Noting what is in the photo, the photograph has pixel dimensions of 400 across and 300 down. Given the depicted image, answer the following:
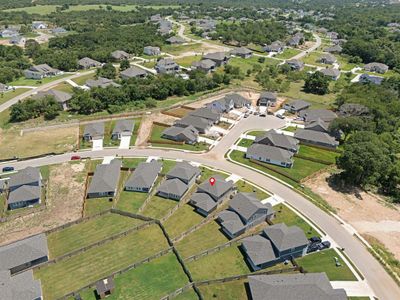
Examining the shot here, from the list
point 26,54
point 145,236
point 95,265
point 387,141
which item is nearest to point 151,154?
point 145,236

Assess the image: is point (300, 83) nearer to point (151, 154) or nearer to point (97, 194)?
point (151, 154)

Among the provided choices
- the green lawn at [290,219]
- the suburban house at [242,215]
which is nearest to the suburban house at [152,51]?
the suburban house at [242,215]

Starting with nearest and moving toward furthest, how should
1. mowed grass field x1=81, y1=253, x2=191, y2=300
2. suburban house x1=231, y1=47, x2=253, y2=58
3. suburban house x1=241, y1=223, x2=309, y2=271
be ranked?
1. mowed grass field x1=81, y1=253, x2=191, y2=300
2. suburban house x1=241, y1=223, x2=309, y2=271
3. suburban house x1=231, y1=47, x2=253, y2=58

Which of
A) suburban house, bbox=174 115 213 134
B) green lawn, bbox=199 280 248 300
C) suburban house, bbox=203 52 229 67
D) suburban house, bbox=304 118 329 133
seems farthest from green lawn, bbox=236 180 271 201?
suburban house, bbox=203 52 229 67

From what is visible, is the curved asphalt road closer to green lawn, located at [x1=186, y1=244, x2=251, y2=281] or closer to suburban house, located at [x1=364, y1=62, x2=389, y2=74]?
green lawn, located at [x1=186, y1=244, x2=251, y2=281]

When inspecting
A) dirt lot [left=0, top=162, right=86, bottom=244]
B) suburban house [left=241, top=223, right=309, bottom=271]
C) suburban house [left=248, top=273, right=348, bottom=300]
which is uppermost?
suburban house [left=248, top=273, right=348, bottom=300]

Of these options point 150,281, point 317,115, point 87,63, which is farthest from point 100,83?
point 150,281

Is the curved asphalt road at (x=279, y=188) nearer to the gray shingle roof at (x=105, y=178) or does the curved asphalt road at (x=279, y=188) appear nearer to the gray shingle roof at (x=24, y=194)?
the gray shingle roof at (x=105, y=178)

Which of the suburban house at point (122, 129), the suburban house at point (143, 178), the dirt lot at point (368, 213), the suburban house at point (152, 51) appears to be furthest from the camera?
the suburban house at point (152, 51)
